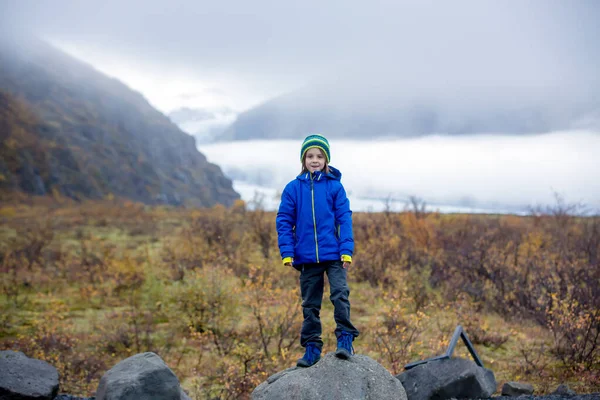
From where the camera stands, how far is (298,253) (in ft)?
16.6

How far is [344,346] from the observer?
4918 millimetres

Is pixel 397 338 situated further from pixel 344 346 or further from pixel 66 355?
pixel 66 355

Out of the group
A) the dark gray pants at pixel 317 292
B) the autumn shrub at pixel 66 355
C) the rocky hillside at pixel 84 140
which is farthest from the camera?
the rocky hillside at pixel 84 140

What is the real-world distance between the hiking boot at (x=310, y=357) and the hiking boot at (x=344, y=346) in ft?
1.01

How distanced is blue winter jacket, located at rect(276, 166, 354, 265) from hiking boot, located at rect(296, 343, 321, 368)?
95 centimetres

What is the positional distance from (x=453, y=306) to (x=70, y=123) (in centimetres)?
9134

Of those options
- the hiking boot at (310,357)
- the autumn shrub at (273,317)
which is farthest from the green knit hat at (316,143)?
the autumn shrub at (273,317)

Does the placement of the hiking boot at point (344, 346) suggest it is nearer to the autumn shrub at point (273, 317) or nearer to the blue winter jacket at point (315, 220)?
the blue winter jacket at point (315, 220)

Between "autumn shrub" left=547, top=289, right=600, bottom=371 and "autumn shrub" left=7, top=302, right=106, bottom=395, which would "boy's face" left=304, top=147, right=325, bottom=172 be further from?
"autumn shrub" left=547, top=289, right=600, bottom=371

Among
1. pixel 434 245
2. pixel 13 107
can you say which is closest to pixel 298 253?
pixel 434 245

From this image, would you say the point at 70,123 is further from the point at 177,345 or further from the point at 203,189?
the point at 177,345

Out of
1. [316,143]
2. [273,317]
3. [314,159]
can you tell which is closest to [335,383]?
[314,159]

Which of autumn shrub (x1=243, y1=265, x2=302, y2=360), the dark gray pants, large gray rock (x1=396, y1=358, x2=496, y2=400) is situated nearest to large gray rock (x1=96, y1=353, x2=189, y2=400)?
the dark gray pants

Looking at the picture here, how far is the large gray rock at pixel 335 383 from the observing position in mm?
4555
